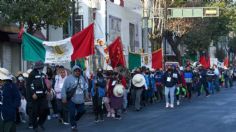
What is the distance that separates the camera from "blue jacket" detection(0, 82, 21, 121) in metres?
12.2

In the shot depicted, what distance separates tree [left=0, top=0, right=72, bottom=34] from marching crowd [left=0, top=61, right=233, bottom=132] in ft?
6.66

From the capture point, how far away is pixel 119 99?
19.8 m

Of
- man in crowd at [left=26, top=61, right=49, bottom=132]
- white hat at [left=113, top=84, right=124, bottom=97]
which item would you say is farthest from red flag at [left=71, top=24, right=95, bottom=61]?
man in crowd at [left=26, top=61, right=49, bottom=132]

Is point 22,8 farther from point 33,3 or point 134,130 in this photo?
point 134,130

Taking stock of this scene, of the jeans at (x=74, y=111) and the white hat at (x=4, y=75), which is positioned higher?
the white hat at (x=4, y=75)

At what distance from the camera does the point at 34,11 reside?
68.8 ft

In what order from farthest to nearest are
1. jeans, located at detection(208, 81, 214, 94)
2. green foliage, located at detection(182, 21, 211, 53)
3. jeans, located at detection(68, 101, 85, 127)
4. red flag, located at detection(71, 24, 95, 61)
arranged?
green foliage, located at detection(182, 21, 211, 53)
jeans, located at detection(208, 81, 214, 94)
red flag, located at detection(71, 24, 95, 61)
jeans, located at detection(68, 101, 85, 127)

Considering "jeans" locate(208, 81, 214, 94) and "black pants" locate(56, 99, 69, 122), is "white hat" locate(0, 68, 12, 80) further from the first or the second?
"jeans" locate(208, 81, 214, 94)

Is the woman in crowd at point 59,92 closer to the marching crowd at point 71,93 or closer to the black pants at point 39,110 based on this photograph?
the marching crowd at point 71,93

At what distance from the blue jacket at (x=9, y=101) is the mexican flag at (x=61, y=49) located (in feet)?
18.1

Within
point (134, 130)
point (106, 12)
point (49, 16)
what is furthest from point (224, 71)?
point (134, 130)

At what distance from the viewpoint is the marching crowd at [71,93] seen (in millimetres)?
12609

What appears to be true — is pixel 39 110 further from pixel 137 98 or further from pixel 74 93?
pixel 137 98

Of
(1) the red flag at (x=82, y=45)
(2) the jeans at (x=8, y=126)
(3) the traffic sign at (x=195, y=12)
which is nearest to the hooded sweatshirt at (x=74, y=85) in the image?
(1) the red flag at (x=82, y=45)
